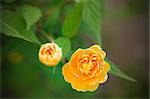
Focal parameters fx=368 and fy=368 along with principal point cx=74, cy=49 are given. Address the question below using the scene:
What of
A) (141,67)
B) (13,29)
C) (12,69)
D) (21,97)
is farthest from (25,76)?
(141,67)

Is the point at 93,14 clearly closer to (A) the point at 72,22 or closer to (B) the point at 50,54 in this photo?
(A) the point at 72,22

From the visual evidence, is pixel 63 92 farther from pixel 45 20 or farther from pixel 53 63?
pixel 53 63

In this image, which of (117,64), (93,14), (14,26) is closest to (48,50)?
(14,26)

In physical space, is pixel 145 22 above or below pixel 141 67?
above

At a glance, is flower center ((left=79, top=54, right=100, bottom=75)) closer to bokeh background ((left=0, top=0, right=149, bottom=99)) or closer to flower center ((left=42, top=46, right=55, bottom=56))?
flower center ((left=42, top=46, right=55, bottom=56))

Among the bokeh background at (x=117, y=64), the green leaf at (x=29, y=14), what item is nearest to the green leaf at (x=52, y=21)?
the green leaf at (x=29, y=14)

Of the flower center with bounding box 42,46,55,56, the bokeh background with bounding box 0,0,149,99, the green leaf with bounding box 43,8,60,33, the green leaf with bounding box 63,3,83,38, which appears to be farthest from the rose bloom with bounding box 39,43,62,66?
the bokeh background with bounding box 0,0,149,99
